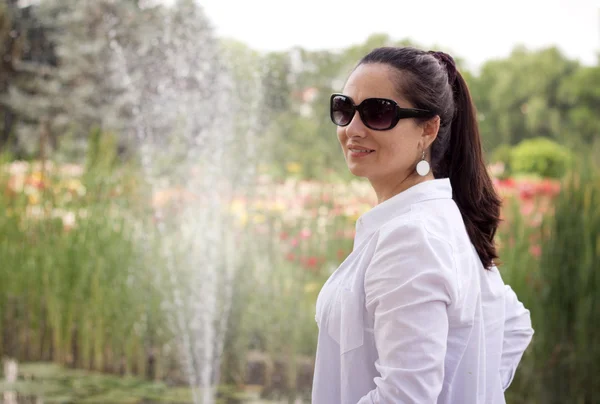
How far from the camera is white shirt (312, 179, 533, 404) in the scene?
2.86 feet

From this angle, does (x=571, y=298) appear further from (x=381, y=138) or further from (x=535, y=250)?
(x=381, y=138)

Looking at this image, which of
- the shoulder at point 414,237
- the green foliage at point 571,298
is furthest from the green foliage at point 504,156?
the shoulder at point 414,237

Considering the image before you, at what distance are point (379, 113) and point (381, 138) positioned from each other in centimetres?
5

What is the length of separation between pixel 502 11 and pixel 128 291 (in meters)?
3.40

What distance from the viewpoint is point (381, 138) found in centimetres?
108

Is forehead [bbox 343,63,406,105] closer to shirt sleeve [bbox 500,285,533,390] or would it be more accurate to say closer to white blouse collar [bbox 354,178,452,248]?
white blouse collar [bbox 354,178,452,248]

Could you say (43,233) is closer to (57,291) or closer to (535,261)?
(57,291)

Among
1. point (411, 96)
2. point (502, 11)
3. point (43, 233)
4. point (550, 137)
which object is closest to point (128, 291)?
point (43, 233)

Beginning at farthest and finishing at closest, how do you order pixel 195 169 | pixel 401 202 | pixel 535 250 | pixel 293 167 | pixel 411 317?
pixel 293 167 → pixel 195 169 → pixel 535 250 → pixel 401 202 → pixel 411 317

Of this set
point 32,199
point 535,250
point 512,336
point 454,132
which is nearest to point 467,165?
point 454,132

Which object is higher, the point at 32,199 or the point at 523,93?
the point at 523,93

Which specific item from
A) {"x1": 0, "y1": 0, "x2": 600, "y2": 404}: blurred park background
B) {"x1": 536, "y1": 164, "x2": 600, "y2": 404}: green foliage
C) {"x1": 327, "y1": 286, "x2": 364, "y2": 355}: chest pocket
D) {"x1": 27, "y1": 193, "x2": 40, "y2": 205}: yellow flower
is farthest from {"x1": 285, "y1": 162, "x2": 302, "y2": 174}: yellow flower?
{"x1": 327, "y1": 286, "x2": 364, "y2": 355}: chest pocket

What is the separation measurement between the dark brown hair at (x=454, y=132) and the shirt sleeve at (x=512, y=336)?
0.37 feet

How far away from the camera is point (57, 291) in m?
3.57
